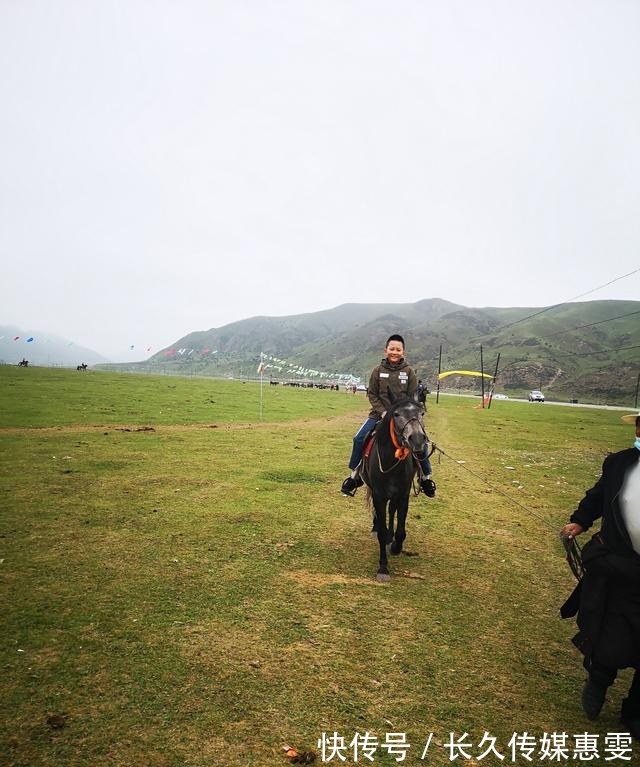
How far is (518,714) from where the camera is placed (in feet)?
14.1

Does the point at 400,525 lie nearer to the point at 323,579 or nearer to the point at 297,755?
the point at 323,579

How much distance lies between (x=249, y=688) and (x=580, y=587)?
3682 millimetres

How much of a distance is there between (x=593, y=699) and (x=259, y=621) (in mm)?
3860

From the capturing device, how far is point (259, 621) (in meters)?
5.68

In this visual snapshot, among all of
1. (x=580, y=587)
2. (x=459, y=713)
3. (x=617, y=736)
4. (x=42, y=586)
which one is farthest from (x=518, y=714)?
(x=42, y=586)

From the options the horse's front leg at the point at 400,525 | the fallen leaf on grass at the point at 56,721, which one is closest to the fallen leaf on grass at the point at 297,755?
the fallen leaf on grass at the point at 56,721

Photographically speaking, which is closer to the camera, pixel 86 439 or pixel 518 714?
pixel 518 714

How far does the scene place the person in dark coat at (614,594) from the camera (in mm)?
4047

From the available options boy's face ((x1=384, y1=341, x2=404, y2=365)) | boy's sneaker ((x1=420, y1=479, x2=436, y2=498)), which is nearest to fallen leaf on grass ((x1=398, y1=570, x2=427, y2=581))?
boy's sneaker ((x1=420, y1=479, x2=436, y2=498))

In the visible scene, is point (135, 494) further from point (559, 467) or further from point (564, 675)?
point (559, 467)

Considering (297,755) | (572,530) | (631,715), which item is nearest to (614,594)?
(572,530)

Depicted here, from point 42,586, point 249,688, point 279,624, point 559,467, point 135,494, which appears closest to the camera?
point 249,688

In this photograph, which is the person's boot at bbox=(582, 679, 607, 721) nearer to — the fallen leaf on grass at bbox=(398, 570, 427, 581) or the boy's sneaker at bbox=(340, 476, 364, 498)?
the fallen leaf on grass at bbox=(398, 570, 427, 581)

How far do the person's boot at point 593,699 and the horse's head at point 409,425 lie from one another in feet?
11.0
